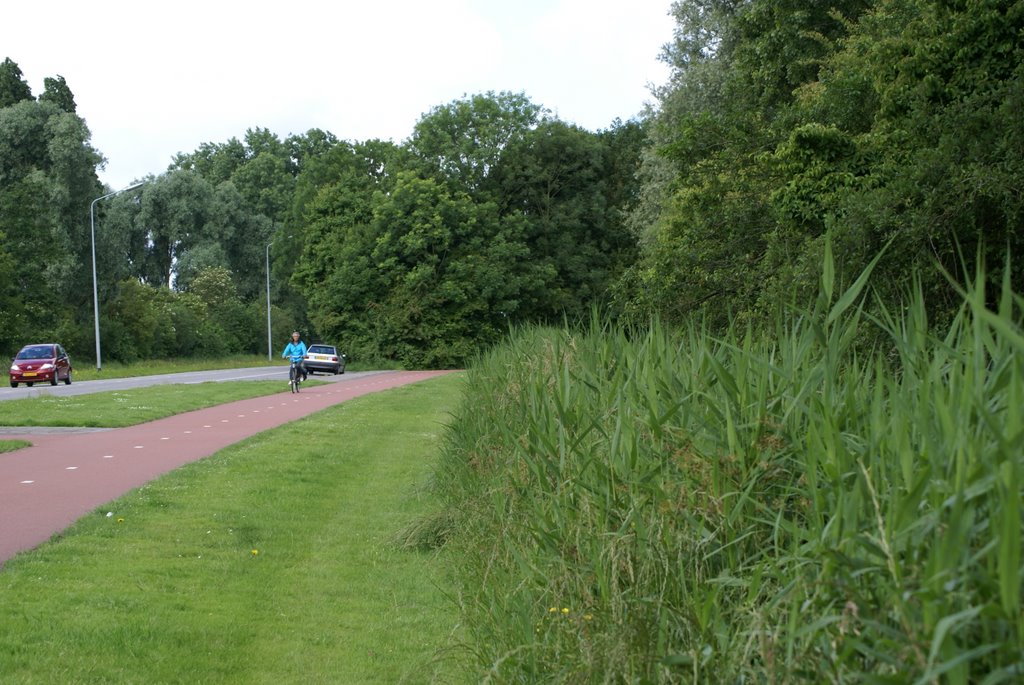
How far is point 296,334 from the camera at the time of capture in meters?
32.2

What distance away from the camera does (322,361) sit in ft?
170

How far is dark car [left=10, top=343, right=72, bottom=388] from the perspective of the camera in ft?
127

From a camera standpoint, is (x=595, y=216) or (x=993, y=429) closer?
(x=993, y=429)

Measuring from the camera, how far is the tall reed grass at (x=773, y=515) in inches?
96.2

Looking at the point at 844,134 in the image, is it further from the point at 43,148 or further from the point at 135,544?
the point at 43,148

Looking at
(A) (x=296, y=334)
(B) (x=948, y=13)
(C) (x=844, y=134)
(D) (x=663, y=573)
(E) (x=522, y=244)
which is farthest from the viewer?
(E) (x=522, y=244)

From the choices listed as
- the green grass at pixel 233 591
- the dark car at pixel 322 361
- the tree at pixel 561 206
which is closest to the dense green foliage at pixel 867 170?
the green grass at pixel 233 591

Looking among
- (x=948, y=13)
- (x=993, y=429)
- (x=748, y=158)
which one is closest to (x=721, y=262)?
(x=748, y=158)

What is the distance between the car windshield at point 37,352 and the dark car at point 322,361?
40.3 ft

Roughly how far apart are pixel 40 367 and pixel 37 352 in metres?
2.46

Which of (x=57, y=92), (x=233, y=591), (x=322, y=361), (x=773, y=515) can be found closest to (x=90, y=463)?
(x=233, y=591)

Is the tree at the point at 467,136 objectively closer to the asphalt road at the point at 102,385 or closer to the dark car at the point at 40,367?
the asphalt road at the point at 102,385

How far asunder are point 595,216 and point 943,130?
52.8m

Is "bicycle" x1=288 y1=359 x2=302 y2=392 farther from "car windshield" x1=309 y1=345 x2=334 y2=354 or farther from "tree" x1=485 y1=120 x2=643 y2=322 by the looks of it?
"tree" x1=485 y1=120 x2=643 y2=322
